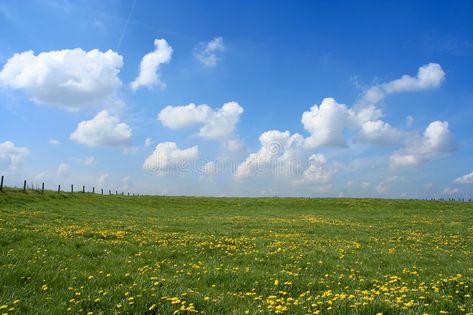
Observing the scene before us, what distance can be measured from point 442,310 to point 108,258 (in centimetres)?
1022

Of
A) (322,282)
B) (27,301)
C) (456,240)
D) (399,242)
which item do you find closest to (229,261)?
(322,282)

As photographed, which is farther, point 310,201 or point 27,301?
point 310,201

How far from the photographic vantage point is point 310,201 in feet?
214

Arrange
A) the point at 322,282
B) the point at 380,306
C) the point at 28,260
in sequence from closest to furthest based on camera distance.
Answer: the point at 380,306 < the point at 322,282 < the point at 28,260

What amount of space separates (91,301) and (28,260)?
5.22 metres

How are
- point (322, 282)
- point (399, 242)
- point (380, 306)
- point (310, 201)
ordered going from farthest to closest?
point (310, 201) → point (399, 242) → point (322, 282) → point (380, 306)

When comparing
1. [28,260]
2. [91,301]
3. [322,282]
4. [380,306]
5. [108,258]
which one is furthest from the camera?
[108,258]

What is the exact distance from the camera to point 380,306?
642 cm

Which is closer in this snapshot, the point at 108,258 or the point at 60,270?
the point at 60,270

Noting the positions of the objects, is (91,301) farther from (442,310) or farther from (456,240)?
(456,240)

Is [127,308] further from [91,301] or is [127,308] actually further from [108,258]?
[108,258]

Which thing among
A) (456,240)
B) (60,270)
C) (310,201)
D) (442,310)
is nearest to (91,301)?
(60,270)

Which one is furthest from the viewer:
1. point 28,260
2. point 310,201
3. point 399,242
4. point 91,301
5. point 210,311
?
point 310,201

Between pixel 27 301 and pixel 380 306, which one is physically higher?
pixel 380 306
